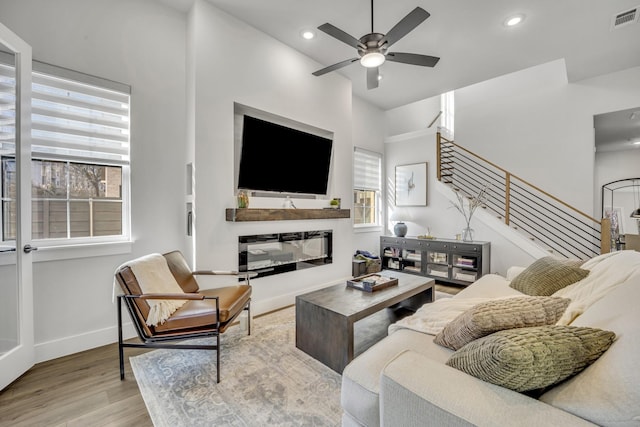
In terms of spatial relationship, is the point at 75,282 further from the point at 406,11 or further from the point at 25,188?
the point at 406,11

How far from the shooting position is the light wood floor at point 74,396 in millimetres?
1645

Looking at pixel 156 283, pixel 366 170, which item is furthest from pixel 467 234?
pixel 156 283

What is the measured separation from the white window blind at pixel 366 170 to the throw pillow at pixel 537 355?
428 centimetres

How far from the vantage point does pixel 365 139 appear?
17.6ft

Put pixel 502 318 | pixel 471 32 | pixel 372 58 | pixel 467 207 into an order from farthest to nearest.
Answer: pixel 467 207 < pixel 471 32 < pixel 372 58 < pixel 502 318

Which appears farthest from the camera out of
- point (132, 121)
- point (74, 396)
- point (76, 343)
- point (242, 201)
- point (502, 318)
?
point (242, 201)

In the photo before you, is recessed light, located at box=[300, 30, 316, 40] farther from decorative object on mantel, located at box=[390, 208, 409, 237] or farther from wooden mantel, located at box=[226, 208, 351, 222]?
decorative object on mantel, located at box=[390, 208, 409, 237]

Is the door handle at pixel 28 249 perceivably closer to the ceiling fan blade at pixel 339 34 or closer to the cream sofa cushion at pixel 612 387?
the ceiling fan blade at pixel 339 34

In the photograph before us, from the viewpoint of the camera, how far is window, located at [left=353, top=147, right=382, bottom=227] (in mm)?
5242

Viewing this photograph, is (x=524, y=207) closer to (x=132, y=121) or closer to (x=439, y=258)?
(x=439, y=258)

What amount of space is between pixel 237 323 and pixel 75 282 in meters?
1.45

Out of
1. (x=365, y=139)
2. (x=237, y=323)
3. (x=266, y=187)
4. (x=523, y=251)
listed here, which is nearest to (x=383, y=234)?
(x=365, y=139)

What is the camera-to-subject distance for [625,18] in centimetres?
300

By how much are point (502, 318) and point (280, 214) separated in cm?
260
